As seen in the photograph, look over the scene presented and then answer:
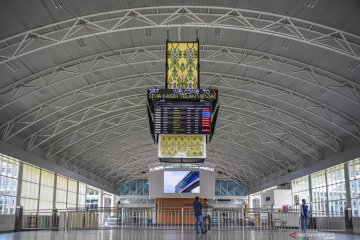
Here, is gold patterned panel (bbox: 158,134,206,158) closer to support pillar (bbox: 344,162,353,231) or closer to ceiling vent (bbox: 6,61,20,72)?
ceiling vent (bbox: 6,61,20,72)

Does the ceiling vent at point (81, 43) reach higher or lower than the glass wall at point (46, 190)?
higher

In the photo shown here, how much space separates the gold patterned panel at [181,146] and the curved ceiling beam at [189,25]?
6390mm

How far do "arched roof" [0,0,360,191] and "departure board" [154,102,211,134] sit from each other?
597cm

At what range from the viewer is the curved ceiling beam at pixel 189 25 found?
22062 millimetres

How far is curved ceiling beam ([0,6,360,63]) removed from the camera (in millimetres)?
22062

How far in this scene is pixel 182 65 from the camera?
1838 cm

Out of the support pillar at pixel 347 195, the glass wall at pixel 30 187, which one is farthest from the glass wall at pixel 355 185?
the glass wall at pixel 30 187

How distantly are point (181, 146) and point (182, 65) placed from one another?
12.3 feet

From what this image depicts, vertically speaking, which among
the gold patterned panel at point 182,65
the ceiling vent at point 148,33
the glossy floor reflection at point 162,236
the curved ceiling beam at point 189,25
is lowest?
the glossy floor reflection at point 162,236

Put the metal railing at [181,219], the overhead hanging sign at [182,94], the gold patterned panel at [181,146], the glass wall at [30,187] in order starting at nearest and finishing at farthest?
the overhead hanging sign at [182,94] < the gold patterned panel at [181,146] < the metal railing at [181,219] < the glass wall at [30,187]

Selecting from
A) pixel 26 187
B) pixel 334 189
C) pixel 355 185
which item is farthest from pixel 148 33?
pixel 334 189

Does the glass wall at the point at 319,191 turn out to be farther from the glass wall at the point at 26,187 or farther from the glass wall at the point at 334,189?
the glass wall at the point at 26,187

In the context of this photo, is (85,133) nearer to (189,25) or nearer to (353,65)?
(189,25)

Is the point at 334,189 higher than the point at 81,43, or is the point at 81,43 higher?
the point at 81,43
